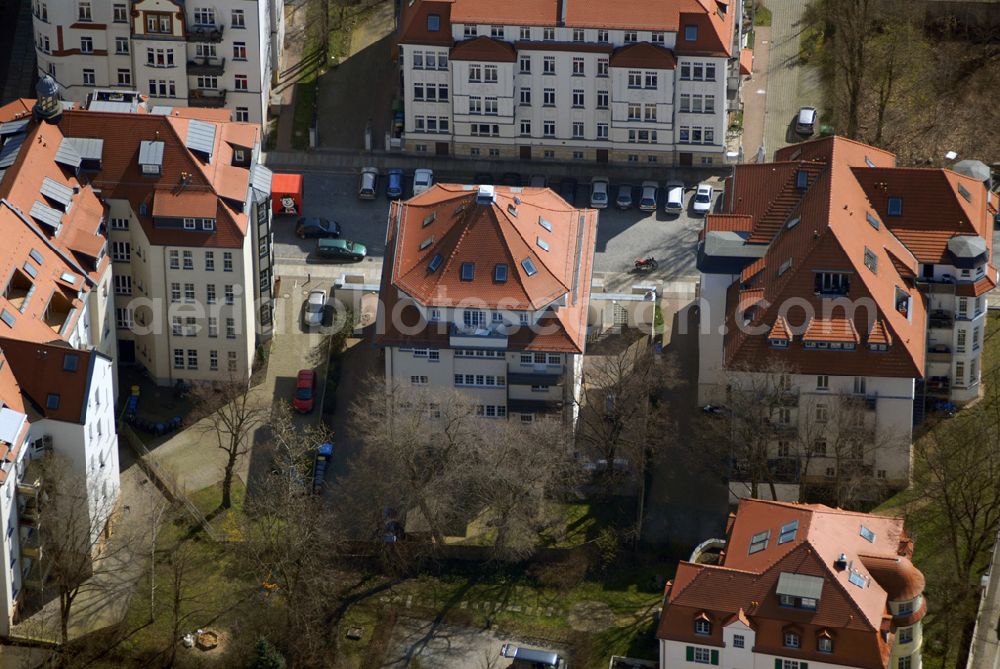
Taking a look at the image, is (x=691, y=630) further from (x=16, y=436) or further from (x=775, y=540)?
(x=16, y=436)

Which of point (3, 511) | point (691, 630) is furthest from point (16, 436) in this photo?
point (691, 630)

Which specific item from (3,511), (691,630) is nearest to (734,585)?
(691,630)

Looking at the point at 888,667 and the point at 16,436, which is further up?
Answer: the point at 16,436

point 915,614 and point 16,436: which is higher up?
point 16,436

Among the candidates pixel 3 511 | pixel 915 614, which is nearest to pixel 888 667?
pixel 915 614

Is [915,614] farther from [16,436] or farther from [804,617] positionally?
[16,436]
